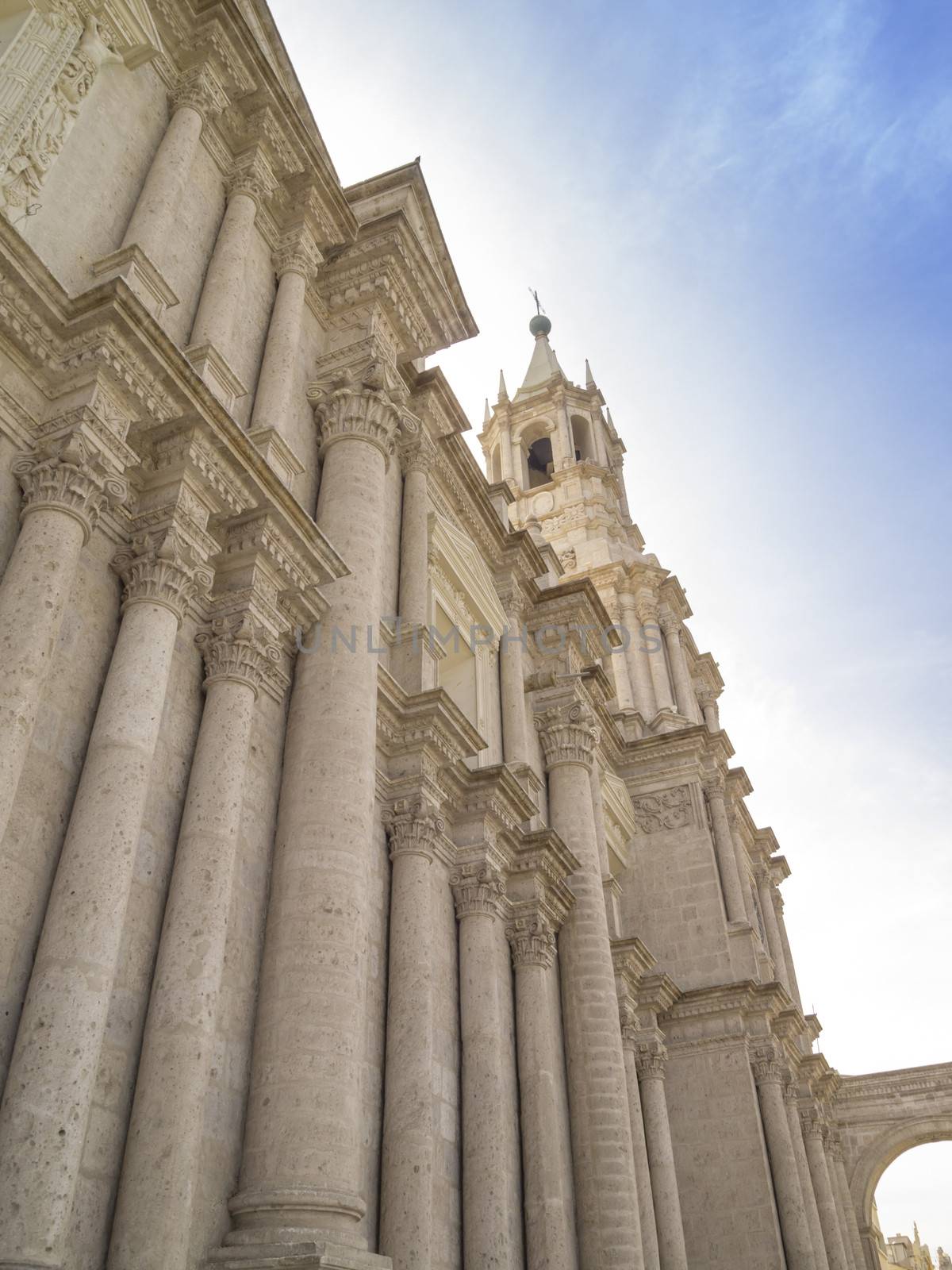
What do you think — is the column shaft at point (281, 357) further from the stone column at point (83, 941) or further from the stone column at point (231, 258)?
the stone column at point (83, 941)

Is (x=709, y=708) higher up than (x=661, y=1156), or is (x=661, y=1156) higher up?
(x=709, y=708)

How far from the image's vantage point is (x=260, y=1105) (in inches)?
285

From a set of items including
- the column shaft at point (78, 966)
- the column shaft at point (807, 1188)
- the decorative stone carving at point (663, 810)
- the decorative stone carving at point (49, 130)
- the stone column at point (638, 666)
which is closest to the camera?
the column shaft at point (78, 966)

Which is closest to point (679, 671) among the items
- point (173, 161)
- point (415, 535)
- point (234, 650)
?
point (415, 535)

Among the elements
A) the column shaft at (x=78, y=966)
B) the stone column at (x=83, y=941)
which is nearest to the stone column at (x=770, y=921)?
the stone column at (x=83, y=941)

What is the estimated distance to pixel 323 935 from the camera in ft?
26.0

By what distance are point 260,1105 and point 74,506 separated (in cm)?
414

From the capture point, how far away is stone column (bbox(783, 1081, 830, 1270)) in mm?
19156

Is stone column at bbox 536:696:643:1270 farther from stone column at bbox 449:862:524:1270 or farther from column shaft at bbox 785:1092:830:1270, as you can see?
column shaft at bbox 785:1092:830:1270

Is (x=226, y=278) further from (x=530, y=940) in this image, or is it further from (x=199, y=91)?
(x=530, y=940)

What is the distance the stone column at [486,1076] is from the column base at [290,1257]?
3907 mm

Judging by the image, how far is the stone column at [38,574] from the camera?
5852mm

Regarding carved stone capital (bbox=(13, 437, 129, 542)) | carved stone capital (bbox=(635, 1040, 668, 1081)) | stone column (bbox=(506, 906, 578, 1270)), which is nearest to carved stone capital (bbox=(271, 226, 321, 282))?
carved stone capital (bbox=(13, 437, 129, 542))

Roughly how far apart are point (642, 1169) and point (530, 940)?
4491 millimetres
